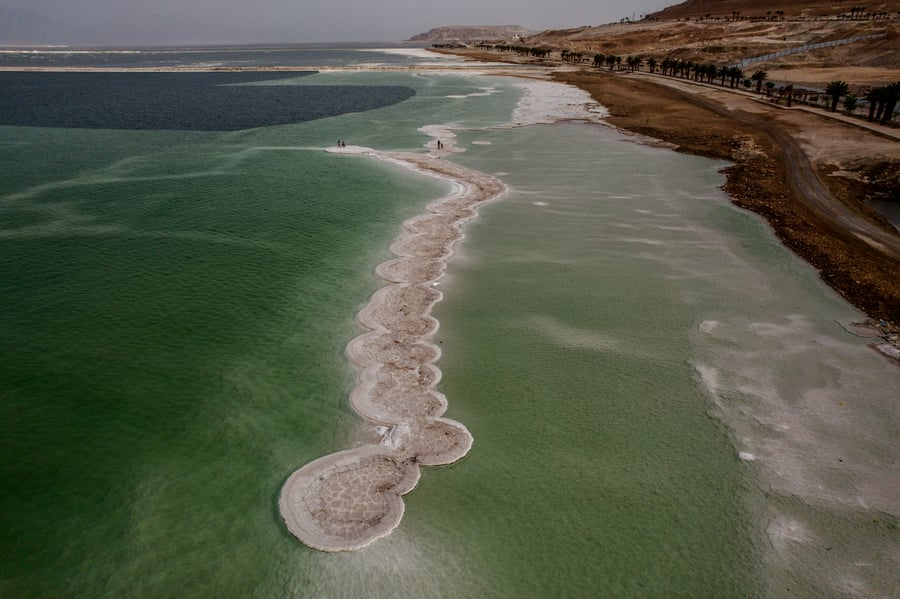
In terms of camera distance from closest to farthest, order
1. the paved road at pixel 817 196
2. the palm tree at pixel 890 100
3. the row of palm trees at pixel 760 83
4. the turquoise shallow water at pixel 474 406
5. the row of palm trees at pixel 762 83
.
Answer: the turquoise shallow water at pixel 474 406
the paved road at pixel 817 196
the palm tree at pixel 890 100
the row of palm trees at pixel 762 83
the row of palm trees at pixel 760 83

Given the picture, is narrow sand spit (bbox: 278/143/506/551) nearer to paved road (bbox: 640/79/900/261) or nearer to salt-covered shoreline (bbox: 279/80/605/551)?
salt-covered shoreline (bbox: 279/80/605/551)

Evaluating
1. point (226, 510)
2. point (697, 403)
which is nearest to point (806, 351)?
point (697, 403)

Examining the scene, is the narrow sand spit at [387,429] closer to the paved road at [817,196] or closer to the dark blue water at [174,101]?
the paved road at [817,196]

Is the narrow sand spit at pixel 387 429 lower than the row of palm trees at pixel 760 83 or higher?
lower

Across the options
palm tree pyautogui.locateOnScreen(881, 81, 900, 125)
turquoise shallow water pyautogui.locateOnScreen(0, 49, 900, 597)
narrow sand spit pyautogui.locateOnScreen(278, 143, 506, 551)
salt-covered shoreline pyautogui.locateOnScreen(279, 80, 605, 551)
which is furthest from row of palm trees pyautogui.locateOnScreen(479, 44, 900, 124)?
narrow sand spit pyautogui.locateOnScreen(278, 143, 506, 551)

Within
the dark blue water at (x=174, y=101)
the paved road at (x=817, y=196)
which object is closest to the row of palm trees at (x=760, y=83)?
the paved road at (x=817, y=196)
